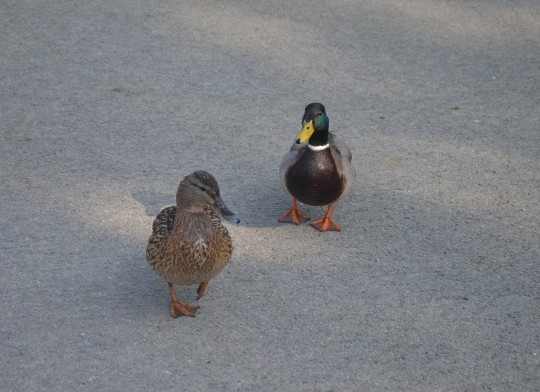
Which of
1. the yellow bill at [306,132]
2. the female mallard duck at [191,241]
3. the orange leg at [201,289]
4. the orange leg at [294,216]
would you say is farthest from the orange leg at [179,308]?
the yellow bill at [306,132]

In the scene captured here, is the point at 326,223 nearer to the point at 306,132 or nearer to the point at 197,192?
the point at 306,132

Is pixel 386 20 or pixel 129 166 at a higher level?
pixel 386 20

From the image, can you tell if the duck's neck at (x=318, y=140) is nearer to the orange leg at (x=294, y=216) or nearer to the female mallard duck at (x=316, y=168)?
the female mallard duck at (x=316, y=168)

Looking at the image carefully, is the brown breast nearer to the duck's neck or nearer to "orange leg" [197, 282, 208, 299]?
the duck's neck

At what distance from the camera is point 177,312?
4.29 meters

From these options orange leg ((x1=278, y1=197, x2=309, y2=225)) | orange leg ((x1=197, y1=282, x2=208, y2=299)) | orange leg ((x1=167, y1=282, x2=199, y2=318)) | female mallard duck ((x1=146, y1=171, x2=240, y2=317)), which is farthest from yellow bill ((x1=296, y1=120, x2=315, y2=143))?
orange leg ((x1=167, y1=282, x2=199, y2=318))

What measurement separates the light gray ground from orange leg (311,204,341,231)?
2.5 inches

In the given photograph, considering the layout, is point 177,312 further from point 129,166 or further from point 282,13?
point 282,13

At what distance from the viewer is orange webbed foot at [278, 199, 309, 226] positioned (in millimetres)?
5223

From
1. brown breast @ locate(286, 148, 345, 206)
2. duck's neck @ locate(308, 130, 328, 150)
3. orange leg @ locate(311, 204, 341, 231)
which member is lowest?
orange leg @ locate(311, 204, 341, 231)

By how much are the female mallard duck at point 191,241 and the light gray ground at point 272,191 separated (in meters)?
0.26

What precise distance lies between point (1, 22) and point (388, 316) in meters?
4.82

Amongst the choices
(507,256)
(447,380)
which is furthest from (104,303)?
(507,256)

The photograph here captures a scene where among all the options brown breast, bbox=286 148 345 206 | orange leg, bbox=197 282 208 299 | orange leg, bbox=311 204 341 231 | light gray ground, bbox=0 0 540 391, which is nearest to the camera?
light gray ground, bbox=0 0 540 391
